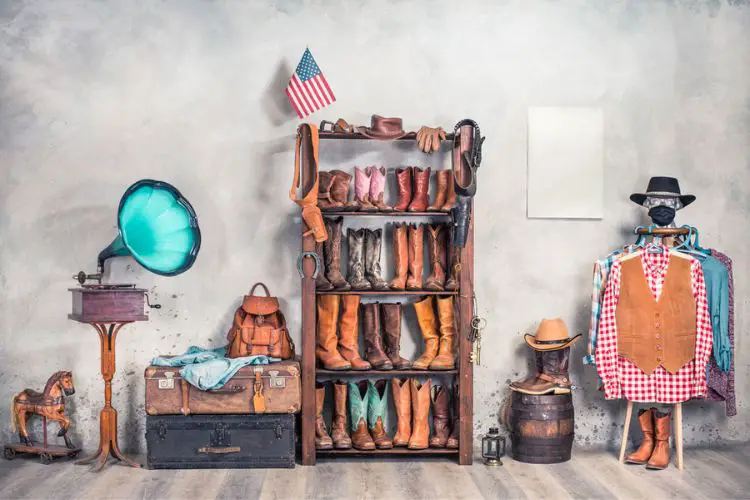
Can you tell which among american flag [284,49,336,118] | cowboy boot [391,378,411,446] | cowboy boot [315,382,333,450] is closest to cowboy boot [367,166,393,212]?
american flag [284,49,336,118]

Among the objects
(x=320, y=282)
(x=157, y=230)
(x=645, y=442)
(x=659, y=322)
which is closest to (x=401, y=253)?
(x=320, y=282)

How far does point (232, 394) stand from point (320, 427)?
582mm

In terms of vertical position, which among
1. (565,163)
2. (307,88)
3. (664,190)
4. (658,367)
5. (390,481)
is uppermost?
(307,88)

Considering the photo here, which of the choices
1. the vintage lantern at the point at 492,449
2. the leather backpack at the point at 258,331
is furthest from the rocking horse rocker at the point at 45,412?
the vintage lantern at the point at 492,449

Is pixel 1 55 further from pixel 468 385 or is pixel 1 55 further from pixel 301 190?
pixel 468 385

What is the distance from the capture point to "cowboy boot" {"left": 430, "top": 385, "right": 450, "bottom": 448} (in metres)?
5.15

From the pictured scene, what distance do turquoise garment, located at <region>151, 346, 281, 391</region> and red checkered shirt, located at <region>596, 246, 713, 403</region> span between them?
196cm

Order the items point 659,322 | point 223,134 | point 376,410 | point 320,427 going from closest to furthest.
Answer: point 659,322
point 320,427
point 376,410
point 223,134

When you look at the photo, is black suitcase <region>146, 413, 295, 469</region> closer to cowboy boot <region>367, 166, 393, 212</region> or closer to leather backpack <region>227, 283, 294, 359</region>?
leather backpack <region>227, 283, 294, 359</region>

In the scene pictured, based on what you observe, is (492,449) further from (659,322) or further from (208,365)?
(208,365)

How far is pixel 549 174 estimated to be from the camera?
5535 millimetres

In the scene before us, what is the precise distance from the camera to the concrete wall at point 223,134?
17.9ft

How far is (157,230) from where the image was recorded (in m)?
4.97

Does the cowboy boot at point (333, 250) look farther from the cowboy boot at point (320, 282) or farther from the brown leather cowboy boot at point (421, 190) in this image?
the brown leather cowboy boot at point (421, 190)
